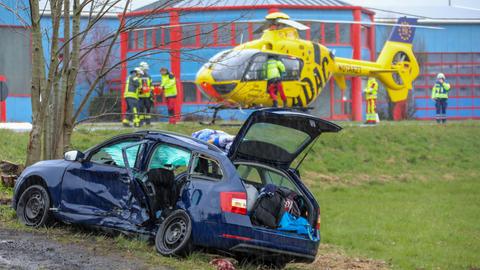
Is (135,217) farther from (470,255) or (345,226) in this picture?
(345,226)

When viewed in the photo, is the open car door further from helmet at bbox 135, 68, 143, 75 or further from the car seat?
helmet at bbox 135, 68, 143, 75

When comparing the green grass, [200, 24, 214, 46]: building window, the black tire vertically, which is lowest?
the green grass

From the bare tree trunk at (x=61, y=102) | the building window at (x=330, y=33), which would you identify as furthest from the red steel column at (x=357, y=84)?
the bare tree trunk at (x=61, y=102)

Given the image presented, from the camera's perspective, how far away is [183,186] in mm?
9734

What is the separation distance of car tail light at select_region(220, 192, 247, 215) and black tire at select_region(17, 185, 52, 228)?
8.59ft

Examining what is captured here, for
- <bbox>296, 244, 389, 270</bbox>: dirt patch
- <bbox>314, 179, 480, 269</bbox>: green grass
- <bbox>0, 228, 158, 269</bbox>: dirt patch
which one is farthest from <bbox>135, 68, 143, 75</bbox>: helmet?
<bbox>0, 228, 158, 269</bbox>: dirt patch

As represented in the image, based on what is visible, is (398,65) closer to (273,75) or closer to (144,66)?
(273,75)

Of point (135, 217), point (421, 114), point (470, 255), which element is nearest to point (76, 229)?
point (135, 217)

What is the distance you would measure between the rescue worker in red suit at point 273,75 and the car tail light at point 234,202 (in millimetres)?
17958

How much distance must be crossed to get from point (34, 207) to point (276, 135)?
323cm

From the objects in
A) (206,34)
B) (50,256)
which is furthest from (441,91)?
(50,256)

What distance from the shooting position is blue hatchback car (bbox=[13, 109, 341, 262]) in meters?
9.35

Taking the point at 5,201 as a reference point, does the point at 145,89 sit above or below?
above

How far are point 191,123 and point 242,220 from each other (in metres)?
17.2
